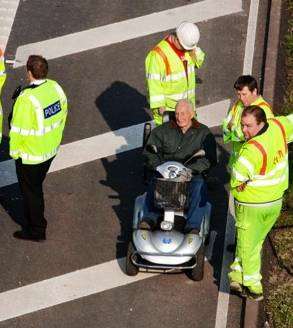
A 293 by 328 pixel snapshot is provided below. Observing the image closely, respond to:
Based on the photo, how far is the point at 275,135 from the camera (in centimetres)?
909

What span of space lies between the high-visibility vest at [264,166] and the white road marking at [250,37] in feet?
14.7

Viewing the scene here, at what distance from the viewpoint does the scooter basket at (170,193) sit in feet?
32.5

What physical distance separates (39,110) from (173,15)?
18.1ft

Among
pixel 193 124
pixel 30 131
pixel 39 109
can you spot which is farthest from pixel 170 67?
pixel 30 131

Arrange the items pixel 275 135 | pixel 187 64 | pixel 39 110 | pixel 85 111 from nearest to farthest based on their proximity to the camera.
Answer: pixel 275 135 < pixel 39 110 < pixel 187 64 < pixel 85 111

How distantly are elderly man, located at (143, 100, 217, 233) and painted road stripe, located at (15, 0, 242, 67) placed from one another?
4.08m

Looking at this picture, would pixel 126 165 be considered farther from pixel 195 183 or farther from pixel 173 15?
pixel 173 15

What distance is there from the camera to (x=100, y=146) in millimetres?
12312

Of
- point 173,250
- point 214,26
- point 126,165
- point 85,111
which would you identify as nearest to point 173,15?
point 214,26

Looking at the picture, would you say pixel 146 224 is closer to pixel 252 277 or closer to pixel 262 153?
pixel 252 277

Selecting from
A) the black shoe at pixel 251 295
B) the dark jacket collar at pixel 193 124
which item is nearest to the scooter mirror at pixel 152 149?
the dark jacket collar at pixel 193 124

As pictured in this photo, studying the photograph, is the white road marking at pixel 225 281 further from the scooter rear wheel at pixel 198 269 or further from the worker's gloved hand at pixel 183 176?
the worker's gloved hand at pixel 183 176

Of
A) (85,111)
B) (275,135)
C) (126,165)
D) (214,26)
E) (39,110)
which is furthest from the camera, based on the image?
(214,26)

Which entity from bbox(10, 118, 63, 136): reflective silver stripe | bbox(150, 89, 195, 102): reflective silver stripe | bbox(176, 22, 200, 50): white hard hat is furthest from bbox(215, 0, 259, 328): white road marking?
bbox(10, 118, 63, 136): reflective silver stripe
